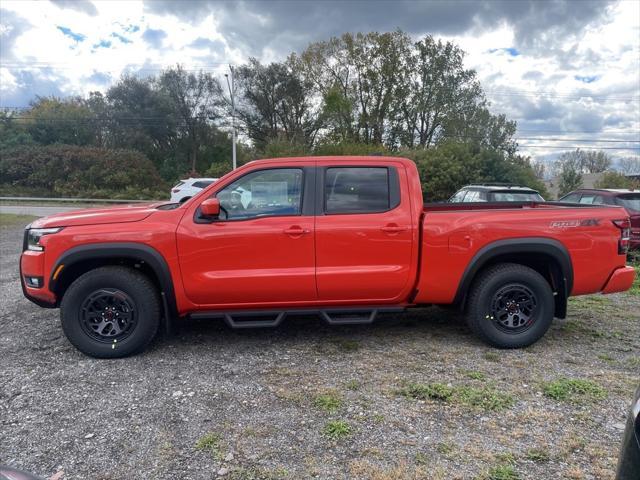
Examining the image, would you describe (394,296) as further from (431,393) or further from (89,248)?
(89,248)

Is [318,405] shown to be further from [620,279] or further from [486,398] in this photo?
[620,279]

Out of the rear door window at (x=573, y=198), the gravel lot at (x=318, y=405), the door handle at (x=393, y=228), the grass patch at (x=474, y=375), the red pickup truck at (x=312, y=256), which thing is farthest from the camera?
the rear door window at (x=573, y=198)

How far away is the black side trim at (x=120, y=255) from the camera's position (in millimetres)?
3989

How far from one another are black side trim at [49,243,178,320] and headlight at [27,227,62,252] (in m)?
0.25

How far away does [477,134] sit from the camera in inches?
1438

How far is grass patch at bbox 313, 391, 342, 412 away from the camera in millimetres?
3287

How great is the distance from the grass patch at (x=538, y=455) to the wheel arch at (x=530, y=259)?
171cm

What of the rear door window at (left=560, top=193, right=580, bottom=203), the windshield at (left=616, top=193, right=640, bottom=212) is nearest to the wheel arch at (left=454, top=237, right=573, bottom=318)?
the windshield at (left=616, top=193, right=640, bottom=212)

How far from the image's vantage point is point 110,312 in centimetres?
412

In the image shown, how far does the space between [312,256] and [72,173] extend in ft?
117

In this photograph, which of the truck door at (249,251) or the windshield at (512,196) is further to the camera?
the windshield at (512,196)

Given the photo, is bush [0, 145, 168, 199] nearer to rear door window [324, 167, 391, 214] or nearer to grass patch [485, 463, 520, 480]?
rear door window [324, 167, 391, 214]

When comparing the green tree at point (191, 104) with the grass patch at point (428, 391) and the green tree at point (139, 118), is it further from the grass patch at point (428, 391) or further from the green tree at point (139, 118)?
the grass patch at point (428, 391)

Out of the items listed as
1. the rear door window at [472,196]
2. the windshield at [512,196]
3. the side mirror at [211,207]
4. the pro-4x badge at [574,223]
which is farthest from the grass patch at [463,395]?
the rear door window at [472,196]
